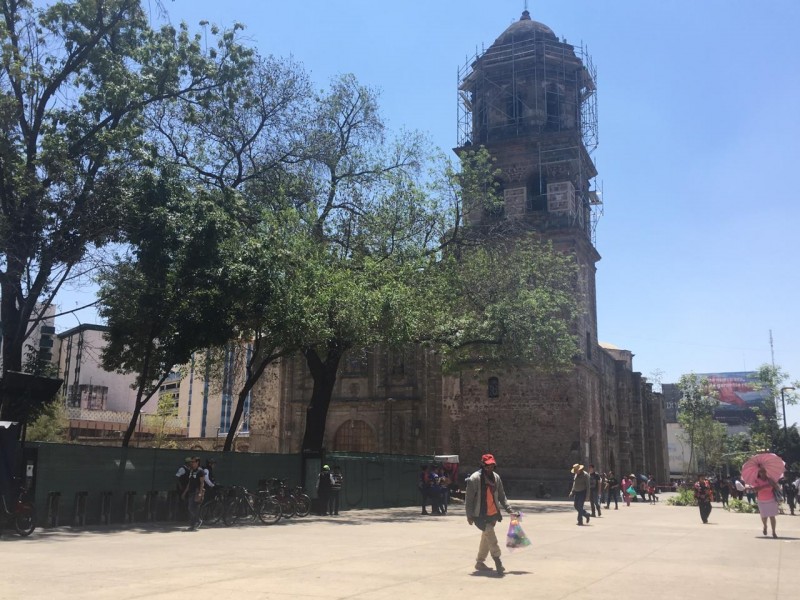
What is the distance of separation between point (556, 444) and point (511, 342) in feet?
40.5

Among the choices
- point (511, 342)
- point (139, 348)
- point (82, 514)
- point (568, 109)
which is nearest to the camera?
point (82, 514)

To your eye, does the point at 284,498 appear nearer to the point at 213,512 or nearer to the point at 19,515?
the point at 213,512

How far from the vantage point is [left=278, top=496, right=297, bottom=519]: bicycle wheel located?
19688 millimetres

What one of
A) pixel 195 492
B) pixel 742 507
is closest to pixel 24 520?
pixel 195 492

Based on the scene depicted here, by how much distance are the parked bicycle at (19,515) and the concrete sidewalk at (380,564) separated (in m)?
0.21

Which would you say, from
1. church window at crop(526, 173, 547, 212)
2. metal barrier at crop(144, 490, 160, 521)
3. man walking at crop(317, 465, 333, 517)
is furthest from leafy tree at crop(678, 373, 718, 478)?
metal barrier at crop(144, 490, 160, 521)

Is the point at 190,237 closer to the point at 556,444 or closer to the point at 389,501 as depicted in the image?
the point at 389,501

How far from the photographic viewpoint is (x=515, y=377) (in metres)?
Answer: 36.5

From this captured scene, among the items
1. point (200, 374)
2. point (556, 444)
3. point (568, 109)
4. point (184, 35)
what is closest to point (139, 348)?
point (200, 374)

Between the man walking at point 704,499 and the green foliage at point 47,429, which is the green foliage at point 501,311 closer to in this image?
the man walking at point 704,499

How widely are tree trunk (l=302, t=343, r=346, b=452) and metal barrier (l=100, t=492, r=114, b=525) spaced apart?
724 centimetres

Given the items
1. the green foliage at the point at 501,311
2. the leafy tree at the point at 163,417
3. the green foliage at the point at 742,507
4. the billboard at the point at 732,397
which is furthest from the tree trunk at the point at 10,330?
the billboard at the point at 732,397

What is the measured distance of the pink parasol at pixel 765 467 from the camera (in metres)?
15.8

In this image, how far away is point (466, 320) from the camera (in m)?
24.9
